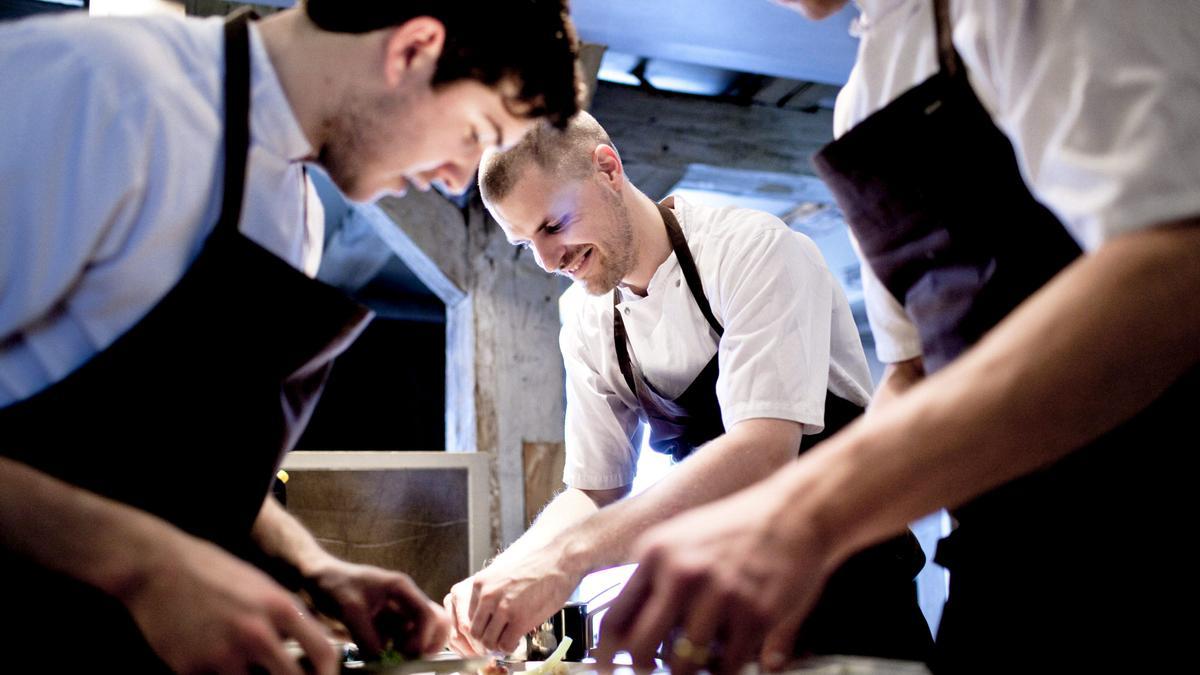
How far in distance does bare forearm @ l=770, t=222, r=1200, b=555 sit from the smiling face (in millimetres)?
1771

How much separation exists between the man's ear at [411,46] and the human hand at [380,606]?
2.24 feet

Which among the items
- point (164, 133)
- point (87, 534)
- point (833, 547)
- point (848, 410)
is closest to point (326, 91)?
point (164, 133)

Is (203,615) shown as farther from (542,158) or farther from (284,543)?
(542,158)

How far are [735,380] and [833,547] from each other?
1.30 m

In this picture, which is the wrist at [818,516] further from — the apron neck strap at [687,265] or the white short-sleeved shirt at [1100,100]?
the apron neck strap at [687,265]

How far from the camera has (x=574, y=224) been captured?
2432 millimetres

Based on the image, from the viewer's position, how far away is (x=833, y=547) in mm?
700

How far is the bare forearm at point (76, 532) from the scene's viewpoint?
30.0 inches

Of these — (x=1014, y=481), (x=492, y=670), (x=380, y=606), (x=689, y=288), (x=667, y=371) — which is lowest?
(x=492, y=670)

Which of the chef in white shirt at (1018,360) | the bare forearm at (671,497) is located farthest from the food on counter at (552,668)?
the chef in white shirt at (1018,360)

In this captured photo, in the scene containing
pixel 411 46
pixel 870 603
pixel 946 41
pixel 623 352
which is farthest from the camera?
pixel 623 352

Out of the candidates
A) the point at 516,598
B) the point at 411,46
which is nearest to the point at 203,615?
the point at 411,46

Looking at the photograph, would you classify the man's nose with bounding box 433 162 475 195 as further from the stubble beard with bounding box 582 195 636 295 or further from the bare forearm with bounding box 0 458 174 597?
the stubble beard with bounding box 582 195 636 295

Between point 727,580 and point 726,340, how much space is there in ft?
4.63
